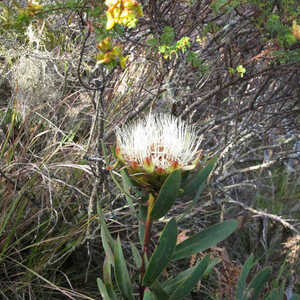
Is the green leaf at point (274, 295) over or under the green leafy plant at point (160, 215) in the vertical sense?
under

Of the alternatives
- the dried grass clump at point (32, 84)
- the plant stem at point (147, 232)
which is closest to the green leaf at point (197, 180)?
the plant stem at point (147, 232)

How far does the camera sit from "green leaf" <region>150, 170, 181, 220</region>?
95 cm

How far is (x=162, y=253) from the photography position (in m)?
1.04

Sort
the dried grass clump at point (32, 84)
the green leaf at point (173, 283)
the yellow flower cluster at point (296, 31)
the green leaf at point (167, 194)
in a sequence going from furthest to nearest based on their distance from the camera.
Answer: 1. the dried grass clump at point (32, 84)
2. the yellow flower cluster at point (296, 31)
3. the green leaf at point (173, 283)
4. the green leaf at point (167, 194)

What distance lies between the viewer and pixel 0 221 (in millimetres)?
1885

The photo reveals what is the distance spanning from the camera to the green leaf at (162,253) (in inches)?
39.7

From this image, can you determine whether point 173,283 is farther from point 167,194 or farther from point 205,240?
point 167,194

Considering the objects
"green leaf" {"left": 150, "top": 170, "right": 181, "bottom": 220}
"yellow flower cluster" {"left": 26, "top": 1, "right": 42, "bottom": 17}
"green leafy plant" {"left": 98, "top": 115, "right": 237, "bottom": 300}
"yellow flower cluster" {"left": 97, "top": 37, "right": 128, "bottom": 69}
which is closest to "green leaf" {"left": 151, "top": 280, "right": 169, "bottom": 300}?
"green leafy plant" {"left": 98, "top": 115, "right": 237, "bottom": 300}

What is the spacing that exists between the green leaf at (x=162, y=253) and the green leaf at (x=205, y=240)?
84mm

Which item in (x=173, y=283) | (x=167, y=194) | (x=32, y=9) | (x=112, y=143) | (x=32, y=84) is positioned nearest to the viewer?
(x=167, y=194)

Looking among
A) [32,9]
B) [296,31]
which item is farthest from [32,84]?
[296,31]

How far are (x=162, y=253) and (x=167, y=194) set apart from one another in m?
0.18

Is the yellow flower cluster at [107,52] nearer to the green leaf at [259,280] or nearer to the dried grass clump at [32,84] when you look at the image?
the green leaf at [259,280]

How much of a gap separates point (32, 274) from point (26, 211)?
325 millimetres
